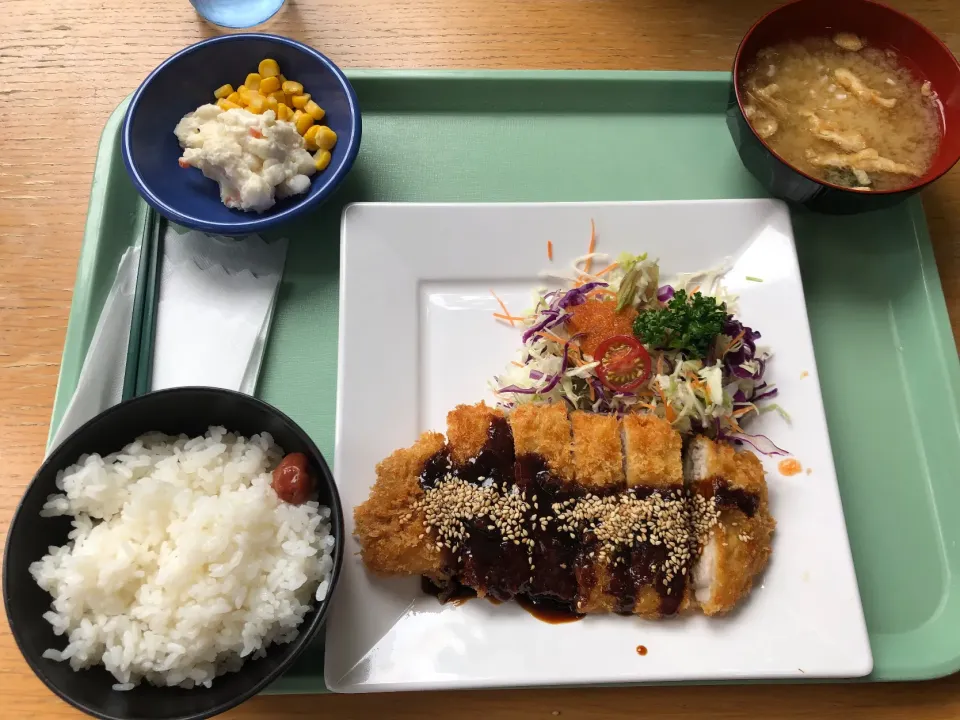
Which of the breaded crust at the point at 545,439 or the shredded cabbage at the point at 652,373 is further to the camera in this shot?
the shredded cabbage at the point at 652,373

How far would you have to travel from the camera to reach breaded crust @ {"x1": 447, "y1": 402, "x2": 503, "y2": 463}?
1.85m

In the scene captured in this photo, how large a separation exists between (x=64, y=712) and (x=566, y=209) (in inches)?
77.7

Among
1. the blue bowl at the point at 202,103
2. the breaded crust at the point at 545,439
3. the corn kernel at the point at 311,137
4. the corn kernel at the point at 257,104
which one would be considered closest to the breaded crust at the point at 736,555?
the breaded crust at the point at 545,439

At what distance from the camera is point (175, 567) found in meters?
1.54

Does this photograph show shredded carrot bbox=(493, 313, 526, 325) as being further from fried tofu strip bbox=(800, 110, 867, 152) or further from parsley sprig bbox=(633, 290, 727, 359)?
fried tofu strip bbox=(800, 110, 867, 152)

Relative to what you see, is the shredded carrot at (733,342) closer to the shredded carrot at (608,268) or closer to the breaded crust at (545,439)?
the shredded carrot at (608,268)

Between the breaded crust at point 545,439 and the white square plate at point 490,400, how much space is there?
0.23 meters

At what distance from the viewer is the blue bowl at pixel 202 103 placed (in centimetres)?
201

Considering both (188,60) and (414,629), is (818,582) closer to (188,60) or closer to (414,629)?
(414,629)

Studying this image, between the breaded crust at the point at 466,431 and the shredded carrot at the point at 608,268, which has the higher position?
the shredded carrot at the point at 608,268

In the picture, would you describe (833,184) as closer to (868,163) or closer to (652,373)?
(868,163)

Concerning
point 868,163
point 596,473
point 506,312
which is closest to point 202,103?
point 506,312

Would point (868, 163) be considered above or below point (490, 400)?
above

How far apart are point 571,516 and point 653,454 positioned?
0.28m
